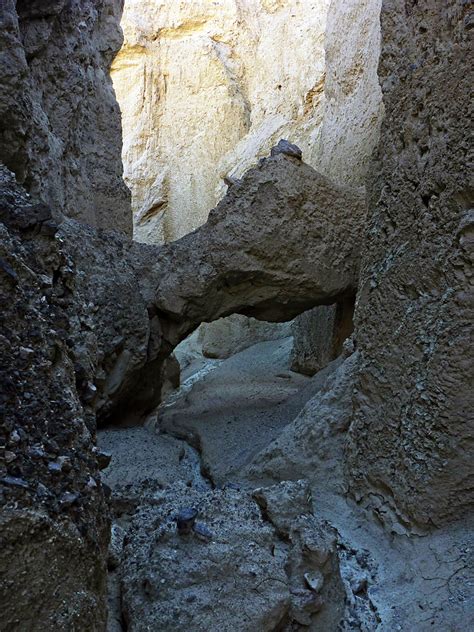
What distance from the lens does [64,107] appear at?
3801mm

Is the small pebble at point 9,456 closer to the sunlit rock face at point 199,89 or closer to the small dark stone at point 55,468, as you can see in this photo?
the small dark stone at point 55,468

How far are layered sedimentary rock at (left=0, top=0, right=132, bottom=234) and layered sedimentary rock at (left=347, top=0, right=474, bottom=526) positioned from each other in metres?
1.44

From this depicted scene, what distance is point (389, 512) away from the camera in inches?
78.1

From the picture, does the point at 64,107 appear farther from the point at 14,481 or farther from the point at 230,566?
the point at 14,481

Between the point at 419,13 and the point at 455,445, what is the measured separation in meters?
1.33

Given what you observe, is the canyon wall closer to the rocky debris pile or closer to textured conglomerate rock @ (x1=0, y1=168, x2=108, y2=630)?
the rocky debris pile

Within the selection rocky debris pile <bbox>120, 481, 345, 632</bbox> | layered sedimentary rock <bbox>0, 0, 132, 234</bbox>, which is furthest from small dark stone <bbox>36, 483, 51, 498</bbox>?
layered sedimentary rock <bbox>0, 0, 132, 234</bbox>

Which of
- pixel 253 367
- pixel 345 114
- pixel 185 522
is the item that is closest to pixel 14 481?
pixel 185 522

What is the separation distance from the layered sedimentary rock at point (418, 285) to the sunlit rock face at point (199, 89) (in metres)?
5.58

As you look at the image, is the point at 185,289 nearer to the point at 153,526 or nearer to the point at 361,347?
the point at 361,347

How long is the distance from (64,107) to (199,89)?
19.3 ft

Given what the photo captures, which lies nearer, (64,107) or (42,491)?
(42,491)

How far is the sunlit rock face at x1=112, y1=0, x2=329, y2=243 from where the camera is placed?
7.96 m

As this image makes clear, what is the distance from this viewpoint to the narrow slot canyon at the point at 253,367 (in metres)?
1.30
